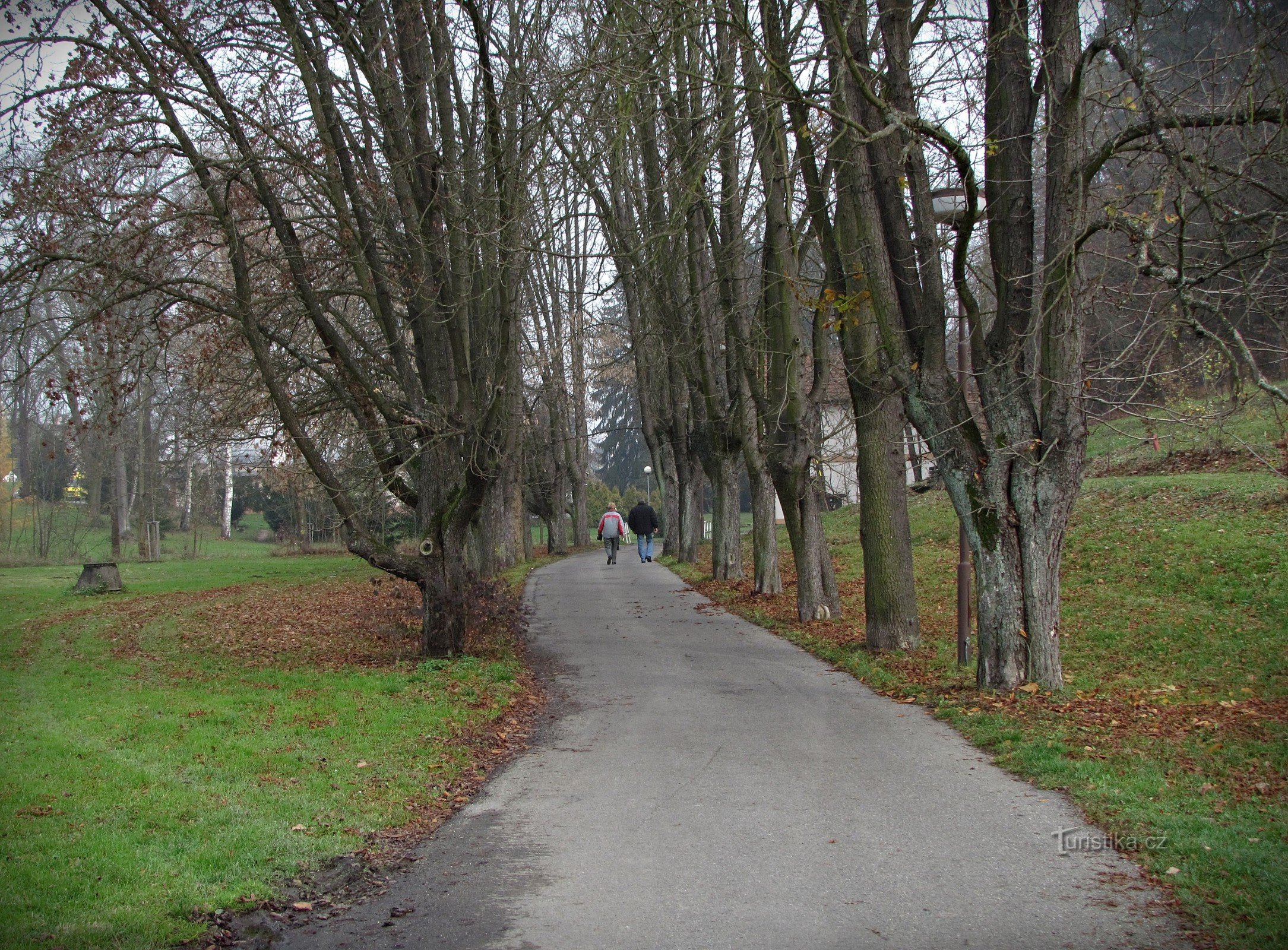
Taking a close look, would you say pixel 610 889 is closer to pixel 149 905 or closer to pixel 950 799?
pixel 149 905

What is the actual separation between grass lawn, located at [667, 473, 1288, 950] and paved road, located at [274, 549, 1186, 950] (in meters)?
0.35

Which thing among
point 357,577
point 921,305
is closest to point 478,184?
point 921,305

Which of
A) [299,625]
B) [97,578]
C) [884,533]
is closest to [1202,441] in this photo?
[884,533]

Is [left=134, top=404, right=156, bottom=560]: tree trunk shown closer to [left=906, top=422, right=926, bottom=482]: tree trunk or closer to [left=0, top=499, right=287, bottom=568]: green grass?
[left=0, top=499, right=287, bottom=568]: green grass

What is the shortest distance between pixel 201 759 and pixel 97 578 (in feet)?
62.4

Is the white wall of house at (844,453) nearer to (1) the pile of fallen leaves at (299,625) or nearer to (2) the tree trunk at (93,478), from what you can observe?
(1) the pile of fallen leaves at (299,625)

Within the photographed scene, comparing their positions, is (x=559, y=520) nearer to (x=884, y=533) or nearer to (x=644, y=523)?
(x=644, y=523)

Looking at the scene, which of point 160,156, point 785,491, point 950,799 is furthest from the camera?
point 785,491

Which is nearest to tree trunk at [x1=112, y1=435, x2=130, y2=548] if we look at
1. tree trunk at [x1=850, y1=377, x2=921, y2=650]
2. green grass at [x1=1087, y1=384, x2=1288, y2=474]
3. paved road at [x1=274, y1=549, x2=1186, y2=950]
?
tree trunk at [x1=850, y1=377, x2=921, y2=650]

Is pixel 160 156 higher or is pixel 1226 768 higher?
pixel 160 156

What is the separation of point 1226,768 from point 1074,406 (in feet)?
11.6

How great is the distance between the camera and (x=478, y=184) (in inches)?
516

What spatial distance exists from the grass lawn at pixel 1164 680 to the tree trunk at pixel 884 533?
1.45 ft

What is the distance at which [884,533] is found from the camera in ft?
42.9
